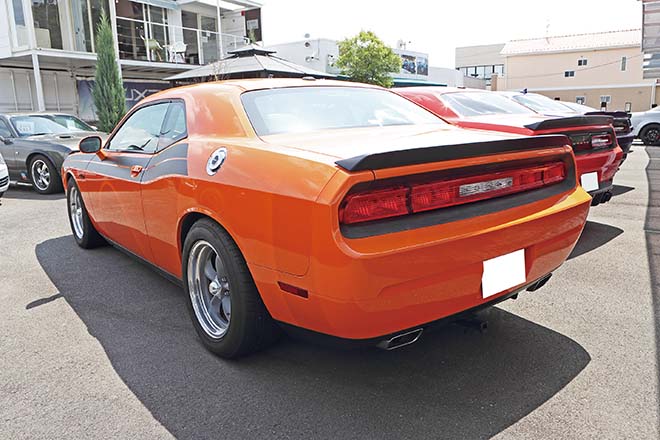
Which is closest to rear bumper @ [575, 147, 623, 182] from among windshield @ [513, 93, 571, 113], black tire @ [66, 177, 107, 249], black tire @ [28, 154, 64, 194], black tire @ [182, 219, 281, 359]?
windshield @ [513, 93, 571, 113]

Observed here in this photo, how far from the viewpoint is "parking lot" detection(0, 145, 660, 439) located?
2189 millimetres

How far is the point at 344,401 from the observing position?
236cm

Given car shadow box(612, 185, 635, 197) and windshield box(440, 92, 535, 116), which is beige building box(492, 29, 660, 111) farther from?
windshield box(440, 92, 535, 116)

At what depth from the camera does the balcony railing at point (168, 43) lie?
1919cm

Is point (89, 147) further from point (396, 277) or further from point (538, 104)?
point (538, 104)

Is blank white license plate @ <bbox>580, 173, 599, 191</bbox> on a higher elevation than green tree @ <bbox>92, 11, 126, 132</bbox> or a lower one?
lower

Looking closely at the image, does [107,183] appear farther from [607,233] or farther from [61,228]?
[607,233]

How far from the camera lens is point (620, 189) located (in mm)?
7961

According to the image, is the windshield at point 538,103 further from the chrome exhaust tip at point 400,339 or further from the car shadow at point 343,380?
the chrome exhaust tip at point 400,339

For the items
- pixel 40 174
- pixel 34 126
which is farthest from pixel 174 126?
pixel 34 126

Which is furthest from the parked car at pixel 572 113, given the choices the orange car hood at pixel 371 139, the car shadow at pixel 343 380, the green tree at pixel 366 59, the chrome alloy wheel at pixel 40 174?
the green tree at pixel 366 59

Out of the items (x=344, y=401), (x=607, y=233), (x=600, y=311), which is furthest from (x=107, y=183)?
(x=607, y=233)

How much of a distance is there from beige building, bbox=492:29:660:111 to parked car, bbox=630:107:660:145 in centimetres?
3323

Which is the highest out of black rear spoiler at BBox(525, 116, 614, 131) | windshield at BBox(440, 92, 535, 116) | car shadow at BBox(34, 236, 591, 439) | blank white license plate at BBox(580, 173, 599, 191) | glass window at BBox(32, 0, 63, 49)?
glass window at BBox(32, 0, 63, 49)
